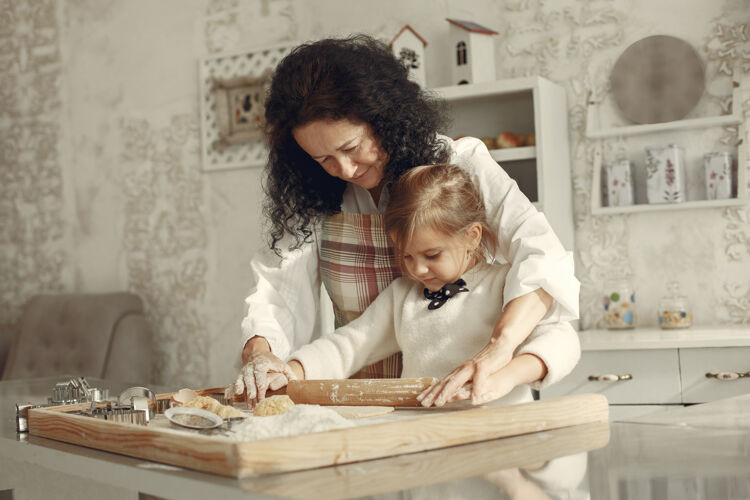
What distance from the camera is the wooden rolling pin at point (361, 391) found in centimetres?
123

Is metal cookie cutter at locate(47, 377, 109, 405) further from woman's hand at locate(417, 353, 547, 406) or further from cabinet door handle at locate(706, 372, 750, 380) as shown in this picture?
cabinet door handle at locate(706, 372, 750, 380)

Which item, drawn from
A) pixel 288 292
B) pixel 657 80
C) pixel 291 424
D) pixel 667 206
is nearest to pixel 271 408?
pixel 291 424

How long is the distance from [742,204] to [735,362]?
2.19 feet

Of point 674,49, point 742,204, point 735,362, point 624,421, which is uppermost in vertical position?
point 674,49

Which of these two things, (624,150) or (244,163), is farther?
(244,163)

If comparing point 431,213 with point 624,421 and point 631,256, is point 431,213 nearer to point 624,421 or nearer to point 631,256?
point 624,421

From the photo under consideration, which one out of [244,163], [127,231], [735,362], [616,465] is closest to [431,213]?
[616,465]

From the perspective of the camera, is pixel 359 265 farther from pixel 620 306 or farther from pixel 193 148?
pixel 193 148

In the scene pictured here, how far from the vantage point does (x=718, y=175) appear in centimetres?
304

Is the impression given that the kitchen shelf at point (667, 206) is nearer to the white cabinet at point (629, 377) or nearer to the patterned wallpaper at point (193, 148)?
the patterned wallpaper at point (193, 148)

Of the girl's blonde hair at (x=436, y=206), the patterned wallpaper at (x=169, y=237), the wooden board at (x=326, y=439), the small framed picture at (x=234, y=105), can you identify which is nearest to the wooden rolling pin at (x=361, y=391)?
the wooden board at (x=326, y=439)

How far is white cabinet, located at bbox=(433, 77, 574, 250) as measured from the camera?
3.07 metres

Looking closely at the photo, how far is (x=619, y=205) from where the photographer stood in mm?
3207

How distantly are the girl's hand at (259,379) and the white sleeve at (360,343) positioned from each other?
112mm
